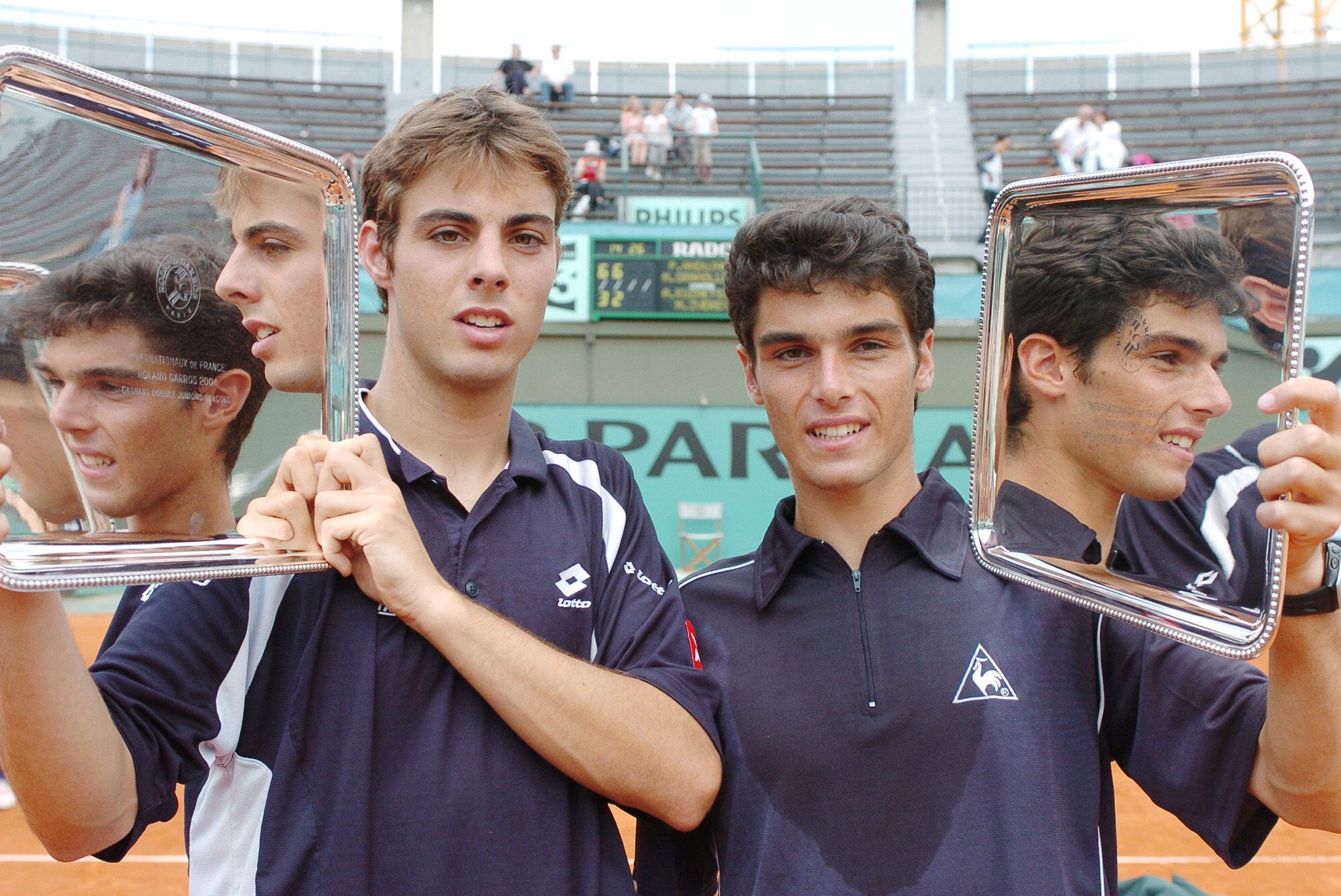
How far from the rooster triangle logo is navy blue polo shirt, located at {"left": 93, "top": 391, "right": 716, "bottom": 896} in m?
0.48

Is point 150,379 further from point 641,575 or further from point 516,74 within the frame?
point 516,74

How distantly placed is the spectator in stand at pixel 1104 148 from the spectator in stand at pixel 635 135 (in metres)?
6.62

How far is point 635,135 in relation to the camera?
54.1ft

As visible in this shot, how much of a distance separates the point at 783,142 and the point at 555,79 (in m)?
4.21

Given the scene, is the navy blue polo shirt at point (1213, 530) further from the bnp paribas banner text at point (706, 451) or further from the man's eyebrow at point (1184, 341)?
the bnp paribas banner text at point (706, 451)

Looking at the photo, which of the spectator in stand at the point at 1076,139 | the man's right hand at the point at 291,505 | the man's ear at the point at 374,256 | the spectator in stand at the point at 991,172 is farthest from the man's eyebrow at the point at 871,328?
the spectator in stand at the point at 1076,139

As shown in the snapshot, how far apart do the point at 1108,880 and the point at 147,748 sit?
164cm

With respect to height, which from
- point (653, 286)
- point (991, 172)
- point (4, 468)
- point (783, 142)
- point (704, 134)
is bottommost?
point (4, 468)

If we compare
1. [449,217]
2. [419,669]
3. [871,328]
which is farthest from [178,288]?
[871,328]

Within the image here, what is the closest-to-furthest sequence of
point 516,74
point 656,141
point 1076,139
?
point 1076,139 < point 656,141 < point 516,74

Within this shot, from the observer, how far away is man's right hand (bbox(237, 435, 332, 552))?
1.57 meters

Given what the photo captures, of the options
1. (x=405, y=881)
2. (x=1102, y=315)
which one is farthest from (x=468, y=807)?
(x=1102, y=315)

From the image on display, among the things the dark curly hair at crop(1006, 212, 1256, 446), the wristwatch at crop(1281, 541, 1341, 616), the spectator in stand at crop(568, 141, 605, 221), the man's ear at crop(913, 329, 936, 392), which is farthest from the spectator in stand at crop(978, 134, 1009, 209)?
the wristwatch at crop(1281, 541, 1341, 616)

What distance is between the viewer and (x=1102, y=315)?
1.66 metres
